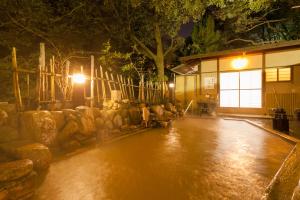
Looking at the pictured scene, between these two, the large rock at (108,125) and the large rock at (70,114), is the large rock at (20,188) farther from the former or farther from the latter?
the large rock at (108,125)

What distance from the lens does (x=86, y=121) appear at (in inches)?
283

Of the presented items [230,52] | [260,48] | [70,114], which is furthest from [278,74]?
[70,114]

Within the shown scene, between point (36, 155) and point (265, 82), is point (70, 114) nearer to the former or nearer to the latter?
point (36, 155)

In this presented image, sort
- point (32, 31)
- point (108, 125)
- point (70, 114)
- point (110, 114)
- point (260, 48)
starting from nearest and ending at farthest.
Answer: point (70, 114), point (108, 125), point (110, 114), point (32, 31), point (260, 48)

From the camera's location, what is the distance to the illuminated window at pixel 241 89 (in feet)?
47.3

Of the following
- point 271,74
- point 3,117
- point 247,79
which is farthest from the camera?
point 247,79

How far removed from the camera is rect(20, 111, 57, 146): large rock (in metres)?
5.38

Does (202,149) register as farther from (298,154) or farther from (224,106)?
(224,106)

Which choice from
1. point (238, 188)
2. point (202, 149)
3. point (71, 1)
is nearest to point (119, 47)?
point (71, 1)

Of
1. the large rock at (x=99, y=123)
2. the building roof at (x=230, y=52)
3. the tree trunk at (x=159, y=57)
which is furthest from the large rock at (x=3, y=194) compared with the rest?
the tree trunk at (x=159, y=57)

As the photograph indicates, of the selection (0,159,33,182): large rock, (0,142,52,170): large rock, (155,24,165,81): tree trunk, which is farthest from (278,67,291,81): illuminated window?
(0,159,33,182): large rock

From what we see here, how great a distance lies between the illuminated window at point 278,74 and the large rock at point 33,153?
45.9 ft

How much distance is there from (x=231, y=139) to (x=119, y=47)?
1418cm

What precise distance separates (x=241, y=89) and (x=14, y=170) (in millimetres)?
14662
